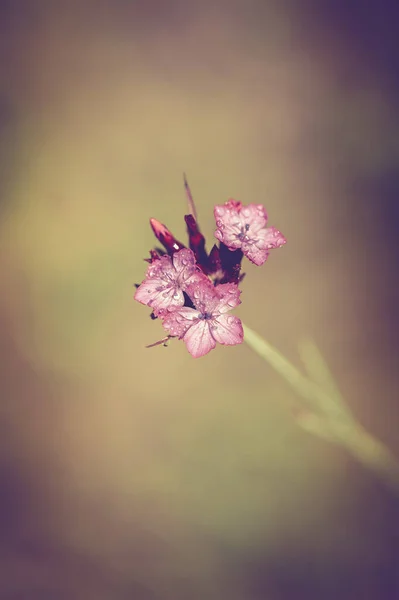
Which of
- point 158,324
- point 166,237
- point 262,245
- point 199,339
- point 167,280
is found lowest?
point 199,339

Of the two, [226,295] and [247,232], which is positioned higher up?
[247,232]

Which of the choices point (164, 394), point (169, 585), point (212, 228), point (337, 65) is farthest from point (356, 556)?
point (337, 65)

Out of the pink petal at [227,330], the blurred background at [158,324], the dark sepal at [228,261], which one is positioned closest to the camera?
the pink petal at [227,330]

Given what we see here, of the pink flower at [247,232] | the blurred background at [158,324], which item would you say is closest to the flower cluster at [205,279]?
the pink flower at [247,232]

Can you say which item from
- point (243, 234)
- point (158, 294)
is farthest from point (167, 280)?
point (243, 234)

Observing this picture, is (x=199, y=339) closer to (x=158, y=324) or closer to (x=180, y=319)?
(x=180, y=319)

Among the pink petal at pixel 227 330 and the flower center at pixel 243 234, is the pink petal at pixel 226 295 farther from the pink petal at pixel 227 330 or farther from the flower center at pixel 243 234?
the flower center at pixel 243 234

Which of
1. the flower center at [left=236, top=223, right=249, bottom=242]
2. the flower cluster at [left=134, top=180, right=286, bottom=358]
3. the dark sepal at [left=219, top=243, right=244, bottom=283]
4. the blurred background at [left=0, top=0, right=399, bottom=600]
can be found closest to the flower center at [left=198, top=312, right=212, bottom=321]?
the flower cluster at [left=134, top=180, right=286, bottom=358]
